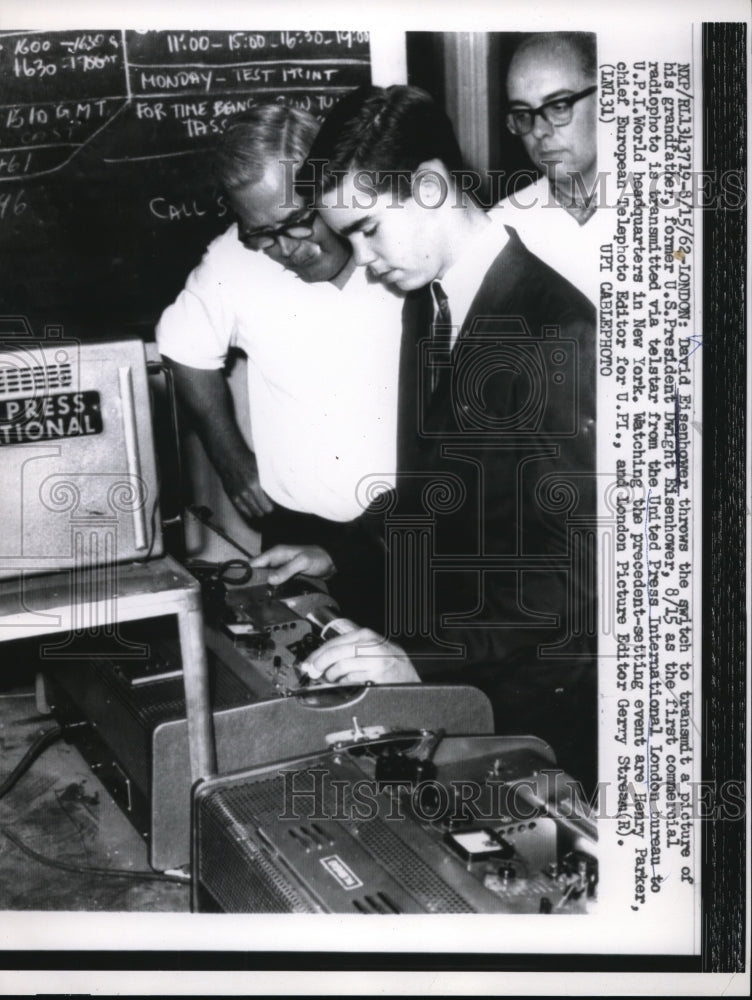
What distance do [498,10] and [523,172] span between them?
252mm

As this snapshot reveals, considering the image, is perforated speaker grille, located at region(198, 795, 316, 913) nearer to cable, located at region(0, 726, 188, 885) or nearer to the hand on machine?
cable, located at region(0, 726, 188, 885)

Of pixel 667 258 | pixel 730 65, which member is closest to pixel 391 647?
pixel 667 258

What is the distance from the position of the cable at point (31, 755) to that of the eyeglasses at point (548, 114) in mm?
1269

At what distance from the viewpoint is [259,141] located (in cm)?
168

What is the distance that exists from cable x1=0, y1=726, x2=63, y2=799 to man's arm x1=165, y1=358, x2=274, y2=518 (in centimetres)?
52

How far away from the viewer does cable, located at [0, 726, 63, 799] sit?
1771 millimetres

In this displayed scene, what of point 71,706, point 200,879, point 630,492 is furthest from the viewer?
point 71,706

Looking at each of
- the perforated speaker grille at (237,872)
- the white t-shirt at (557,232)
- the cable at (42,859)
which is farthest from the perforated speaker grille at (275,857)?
the white t-shirt at (557,232)

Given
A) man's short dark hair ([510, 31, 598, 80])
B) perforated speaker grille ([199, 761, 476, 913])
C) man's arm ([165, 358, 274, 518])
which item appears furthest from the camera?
man's arm ([165, 358, 274, 518])

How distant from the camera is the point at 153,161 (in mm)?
1684

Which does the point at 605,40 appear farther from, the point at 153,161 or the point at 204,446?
the point at 204,446

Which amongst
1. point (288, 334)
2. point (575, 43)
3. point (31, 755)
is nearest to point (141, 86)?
point (288, 334)

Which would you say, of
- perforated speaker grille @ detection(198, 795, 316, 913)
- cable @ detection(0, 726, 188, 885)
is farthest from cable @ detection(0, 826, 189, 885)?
perforated speaker grille @ detection(198, 795, 316, 913)

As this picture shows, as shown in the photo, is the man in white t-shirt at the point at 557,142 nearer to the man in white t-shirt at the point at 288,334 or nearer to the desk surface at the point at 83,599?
the man in white t-shirt at the point at 288,334
